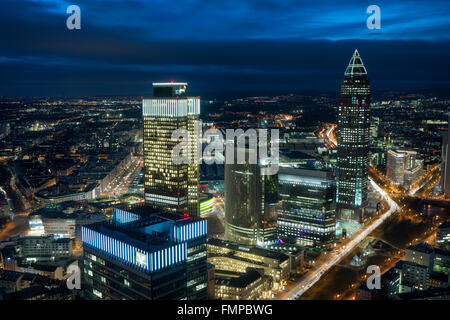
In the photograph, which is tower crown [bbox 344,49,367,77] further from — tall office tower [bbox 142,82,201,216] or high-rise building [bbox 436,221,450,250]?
tall office tower [bbox 142,82,201,216]

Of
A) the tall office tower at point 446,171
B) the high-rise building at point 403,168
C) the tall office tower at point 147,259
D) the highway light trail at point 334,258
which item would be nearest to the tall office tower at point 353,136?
the highway light trail at point 334,258

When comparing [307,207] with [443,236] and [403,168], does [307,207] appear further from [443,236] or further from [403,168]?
[403,168]

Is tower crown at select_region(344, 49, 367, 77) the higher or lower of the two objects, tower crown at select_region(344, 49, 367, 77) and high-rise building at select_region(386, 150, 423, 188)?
the higher

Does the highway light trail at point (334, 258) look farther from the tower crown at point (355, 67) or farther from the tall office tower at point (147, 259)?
the tower crown at point (355, 67)

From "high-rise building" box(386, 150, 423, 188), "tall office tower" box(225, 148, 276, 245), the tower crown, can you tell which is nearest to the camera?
"tall office tower" box(225, 148, 276, 245)

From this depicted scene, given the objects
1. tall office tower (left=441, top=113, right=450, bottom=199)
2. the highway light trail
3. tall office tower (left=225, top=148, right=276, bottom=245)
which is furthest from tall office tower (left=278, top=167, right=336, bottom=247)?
tall office tower (left=441, top=113, right=450, bottom=199)

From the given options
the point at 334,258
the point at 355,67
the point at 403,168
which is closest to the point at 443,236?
the point at 334,258
